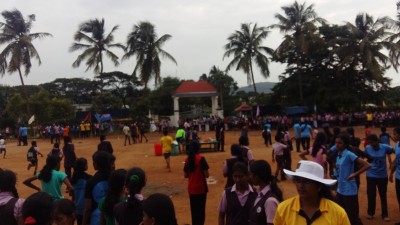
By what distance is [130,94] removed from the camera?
181ft

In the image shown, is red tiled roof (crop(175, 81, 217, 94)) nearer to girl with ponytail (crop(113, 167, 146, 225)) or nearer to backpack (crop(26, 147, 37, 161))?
backpack (crop(26, 147, 37, 161))

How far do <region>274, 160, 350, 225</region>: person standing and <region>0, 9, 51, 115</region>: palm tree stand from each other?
33938 mm

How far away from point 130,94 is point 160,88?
32.9 feet

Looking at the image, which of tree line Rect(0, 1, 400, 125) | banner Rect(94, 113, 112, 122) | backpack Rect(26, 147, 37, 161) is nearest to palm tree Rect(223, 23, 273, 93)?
tree line Rect(0, 1, 400, 125)

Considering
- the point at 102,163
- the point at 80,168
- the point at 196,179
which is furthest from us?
the point at 196,179

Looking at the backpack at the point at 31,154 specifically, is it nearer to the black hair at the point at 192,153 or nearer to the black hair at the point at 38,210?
the black hair at the point at 192,153

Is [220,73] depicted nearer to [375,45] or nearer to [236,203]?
[375,45]

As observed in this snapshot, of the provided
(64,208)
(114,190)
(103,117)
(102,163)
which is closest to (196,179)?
(102,163)

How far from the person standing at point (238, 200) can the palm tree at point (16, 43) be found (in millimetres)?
32656

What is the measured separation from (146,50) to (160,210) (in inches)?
1426

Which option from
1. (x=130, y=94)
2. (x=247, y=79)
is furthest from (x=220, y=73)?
(x=130, y=94)

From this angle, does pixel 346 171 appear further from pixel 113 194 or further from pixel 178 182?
pixel 178 182

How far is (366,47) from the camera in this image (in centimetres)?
3344

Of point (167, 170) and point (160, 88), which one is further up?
point (160, 88)
